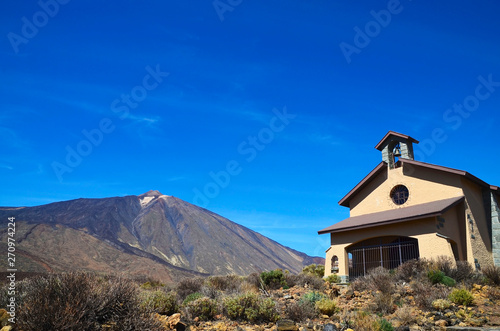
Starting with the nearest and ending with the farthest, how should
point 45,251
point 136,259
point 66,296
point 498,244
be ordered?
point 66,296 → point 498,244 → point 45,251 → point 136,259

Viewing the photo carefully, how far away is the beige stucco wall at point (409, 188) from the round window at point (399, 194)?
0.25 metres

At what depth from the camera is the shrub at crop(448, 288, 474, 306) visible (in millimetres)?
11805

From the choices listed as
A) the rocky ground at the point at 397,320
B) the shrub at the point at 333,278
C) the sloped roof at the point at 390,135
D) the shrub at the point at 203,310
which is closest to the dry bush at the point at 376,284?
the rocky ground at the point at 397,320

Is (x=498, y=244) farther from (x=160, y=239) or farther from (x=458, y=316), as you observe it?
(x=160, y=239)

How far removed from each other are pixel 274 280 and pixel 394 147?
12.6m

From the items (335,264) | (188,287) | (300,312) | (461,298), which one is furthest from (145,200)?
(461,298)

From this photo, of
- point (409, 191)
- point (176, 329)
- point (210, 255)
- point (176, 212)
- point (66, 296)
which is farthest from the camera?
point (176, 212)

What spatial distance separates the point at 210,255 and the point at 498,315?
8678 centimetres

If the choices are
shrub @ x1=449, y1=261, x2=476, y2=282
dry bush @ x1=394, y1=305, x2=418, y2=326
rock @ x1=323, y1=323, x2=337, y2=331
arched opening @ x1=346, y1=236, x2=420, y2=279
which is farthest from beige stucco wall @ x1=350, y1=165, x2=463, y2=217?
rock @ x1=323, y1=323, x2=337, y2=331

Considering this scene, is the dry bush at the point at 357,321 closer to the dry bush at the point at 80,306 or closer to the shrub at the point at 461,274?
the dry bush at the point at 80,306

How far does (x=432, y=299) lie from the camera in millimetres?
12062

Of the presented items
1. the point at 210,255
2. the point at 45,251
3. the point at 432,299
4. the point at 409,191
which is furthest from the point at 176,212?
the point at 432,299

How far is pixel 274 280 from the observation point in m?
19.3

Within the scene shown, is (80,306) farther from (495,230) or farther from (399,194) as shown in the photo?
(495,230)
